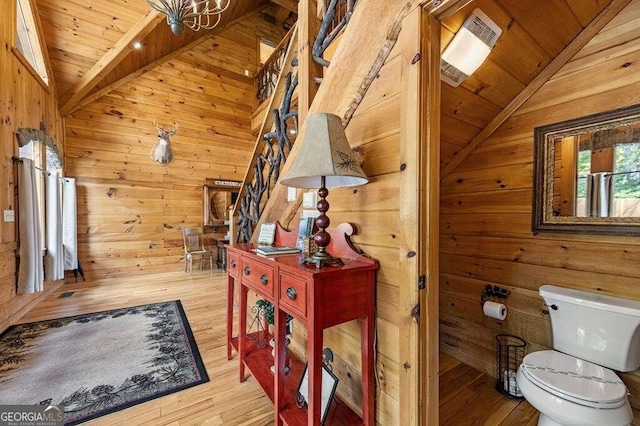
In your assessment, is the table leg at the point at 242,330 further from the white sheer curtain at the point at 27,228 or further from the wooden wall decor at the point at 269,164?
the white sheer curtain at the point at 27,228

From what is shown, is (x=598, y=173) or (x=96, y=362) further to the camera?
(x=96, y=362)

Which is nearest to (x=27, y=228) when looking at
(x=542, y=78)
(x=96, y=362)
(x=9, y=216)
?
(x=9, y=216)

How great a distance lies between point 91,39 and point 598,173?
6.18 meters

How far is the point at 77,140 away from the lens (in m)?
4.33

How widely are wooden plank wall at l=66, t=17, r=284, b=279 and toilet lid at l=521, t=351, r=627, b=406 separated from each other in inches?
212

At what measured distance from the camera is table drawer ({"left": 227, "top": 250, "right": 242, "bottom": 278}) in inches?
71.8

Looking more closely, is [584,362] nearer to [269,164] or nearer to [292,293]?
[292,293]

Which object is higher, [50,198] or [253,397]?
[50,198]

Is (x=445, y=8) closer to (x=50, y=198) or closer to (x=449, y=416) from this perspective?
(x=449, y=416)

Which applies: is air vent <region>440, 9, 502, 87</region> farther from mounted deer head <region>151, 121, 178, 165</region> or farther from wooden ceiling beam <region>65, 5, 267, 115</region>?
wooden ceiling beam <region>65, 5, 267, 115</region>

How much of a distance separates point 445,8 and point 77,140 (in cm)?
561

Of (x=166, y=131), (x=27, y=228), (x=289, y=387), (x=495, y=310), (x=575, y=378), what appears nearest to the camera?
(x=575, y=378)

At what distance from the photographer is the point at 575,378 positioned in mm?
1264

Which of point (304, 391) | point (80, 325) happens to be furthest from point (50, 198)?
point (304, 391)
